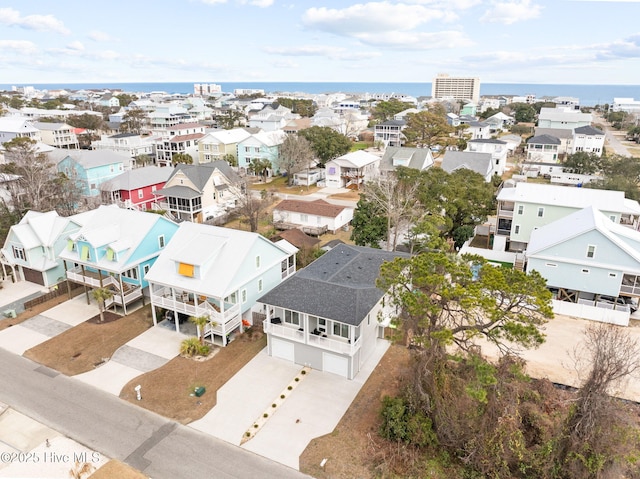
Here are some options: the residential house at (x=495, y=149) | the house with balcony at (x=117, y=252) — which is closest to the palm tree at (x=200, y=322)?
the house with balcony at (x=117, y=252)

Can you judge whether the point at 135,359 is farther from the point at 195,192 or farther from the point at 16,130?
the point at 16,130

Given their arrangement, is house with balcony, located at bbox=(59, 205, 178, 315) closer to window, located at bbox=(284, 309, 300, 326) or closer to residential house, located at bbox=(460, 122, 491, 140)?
window, located at bbox=(284, 309, 300, 326)


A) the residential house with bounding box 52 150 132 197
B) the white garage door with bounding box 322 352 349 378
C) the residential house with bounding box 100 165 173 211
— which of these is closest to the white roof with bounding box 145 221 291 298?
the white garage door with bounding box 322 352 349 378

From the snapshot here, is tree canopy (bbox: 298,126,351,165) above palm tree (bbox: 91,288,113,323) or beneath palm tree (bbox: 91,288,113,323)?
above

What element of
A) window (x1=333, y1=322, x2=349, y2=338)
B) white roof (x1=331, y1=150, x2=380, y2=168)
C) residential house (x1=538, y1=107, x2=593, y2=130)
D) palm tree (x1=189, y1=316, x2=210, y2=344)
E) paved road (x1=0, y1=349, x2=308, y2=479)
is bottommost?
paved road (x1=0, y1=349, x2=308, y2=479)

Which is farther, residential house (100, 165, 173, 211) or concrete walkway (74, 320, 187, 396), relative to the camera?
residential house (100, 165, 173, 211)

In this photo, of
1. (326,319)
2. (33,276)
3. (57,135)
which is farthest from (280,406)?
(57,135)
